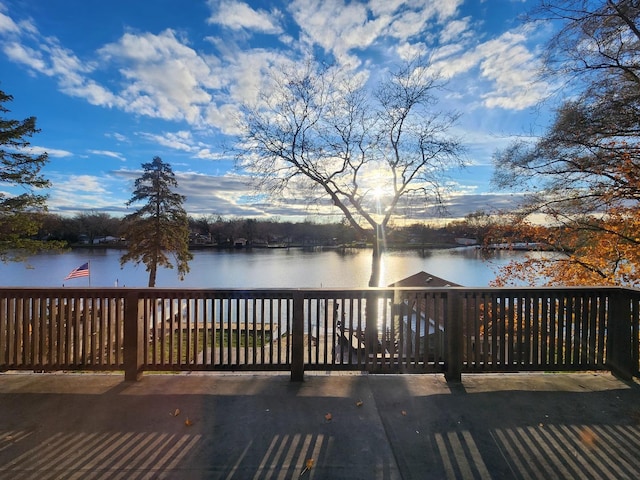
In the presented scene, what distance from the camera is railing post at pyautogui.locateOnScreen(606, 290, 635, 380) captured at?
3.23 m

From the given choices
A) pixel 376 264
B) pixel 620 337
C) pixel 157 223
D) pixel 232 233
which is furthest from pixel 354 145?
pixel 232 233

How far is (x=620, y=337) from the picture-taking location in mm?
3264

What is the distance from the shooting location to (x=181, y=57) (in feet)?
23.5

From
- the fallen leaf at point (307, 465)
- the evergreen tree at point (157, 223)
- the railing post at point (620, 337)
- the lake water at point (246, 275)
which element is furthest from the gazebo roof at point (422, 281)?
the evergreen tree at point (157, 223)

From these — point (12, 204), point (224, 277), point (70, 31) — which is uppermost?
point (70, 31)

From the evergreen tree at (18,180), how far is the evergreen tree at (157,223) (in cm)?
963

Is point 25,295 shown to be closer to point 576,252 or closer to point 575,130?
point 575,130

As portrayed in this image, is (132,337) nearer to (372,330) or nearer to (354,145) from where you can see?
(372,330)

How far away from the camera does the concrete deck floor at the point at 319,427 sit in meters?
1.97

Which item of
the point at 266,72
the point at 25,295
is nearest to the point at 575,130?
the point at 266,72

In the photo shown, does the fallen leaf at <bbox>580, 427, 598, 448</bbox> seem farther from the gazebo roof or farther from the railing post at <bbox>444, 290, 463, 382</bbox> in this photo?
the gazebo roof

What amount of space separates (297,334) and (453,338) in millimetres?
1569

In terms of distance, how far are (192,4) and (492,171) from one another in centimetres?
863

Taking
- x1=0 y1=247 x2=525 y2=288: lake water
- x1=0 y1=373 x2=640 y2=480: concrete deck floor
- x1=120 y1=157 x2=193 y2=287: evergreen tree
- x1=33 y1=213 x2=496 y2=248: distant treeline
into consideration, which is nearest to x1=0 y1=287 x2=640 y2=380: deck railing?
x1=0 y1=373 x2=640 y2=480: concrete deck floor
